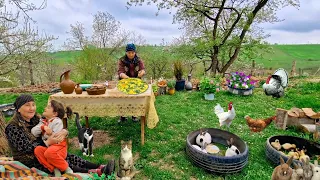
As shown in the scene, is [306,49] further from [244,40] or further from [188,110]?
[188,110]

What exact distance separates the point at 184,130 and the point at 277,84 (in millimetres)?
4850

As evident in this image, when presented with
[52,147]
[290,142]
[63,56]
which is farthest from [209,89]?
[63,56]

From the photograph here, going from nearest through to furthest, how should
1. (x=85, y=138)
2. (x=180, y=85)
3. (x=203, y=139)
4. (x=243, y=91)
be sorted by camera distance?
(x=85, y=138)
(x=203, y=139)
(x=243, y=91)
(x=180, y=85)

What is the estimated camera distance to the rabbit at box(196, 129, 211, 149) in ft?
Answer: 13.0

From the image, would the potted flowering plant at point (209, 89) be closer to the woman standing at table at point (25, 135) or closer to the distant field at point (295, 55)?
the woman standing at table at point (25, 135)

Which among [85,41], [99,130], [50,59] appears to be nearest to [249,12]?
[99,130]

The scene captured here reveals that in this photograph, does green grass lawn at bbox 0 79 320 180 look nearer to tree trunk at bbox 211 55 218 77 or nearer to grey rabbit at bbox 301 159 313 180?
grey rabbit at bbox 301 159 313 180

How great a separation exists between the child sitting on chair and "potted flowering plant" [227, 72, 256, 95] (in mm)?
7519

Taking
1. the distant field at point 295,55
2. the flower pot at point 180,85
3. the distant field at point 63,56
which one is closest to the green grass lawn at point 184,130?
the flower pot at point 180,85

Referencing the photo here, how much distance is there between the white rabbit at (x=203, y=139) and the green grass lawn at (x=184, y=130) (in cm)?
38

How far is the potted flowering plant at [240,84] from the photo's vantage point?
28.7 ft

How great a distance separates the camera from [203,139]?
4.00 meters

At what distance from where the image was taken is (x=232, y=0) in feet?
40.1

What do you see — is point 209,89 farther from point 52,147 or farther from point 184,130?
point 52,147
